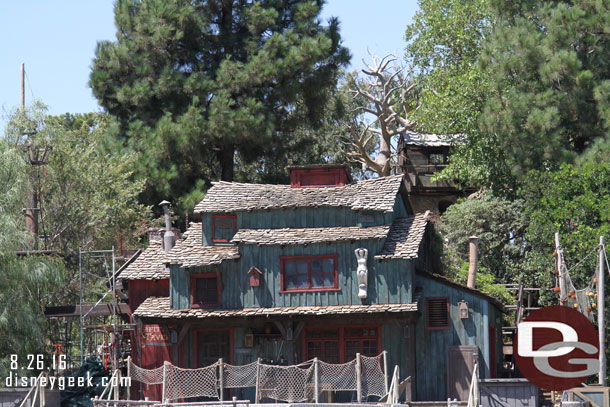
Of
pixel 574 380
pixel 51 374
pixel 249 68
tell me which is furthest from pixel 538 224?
pixel 574 380

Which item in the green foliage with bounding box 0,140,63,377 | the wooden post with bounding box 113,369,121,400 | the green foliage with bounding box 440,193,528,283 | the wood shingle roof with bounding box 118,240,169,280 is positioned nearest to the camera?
the wooden post with bounding box 113,369,121,400

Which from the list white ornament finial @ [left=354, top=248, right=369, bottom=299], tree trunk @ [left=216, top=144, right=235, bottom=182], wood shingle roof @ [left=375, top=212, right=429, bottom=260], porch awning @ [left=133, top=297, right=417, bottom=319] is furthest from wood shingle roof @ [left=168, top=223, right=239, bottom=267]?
tree trunk @ [left=216, top=144, right=235, bottom=182]

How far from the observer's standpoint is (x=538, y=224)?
3847 centimetres

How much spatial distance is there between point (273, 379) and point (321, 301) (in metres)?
3.30

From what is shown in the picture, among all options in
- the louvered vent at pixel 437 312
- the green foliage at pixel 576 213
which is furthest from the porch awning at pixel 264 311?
the green foliage at pixel 576 213

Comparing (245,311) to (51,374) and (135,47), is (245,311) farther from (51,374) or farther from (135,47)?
(135,47)

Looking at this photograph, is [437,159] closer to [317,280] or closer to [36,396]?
[317,280]

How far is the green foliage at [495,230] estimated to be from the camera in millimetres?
46719

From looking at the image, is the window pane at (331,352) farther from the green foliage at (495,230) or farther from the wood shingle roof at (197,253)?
the green foliage at (495,230)

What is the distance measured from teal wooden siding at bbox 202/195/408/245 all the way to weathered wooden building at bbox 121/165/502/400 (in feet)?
0.12

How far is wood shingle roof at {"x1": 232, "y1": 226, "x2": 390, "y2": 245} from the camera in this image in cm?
3250

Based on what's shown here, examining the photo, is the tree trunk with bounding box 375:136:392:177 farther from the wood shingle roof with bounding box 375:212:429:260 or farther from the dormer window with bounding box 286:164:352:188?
the wood shingle roof with bounding box 375:212:429:260

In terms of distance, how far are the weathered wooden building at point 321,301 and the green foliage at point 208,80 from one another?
12.2 m

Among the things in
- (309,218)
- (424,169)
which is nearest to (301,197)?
(309,218)
